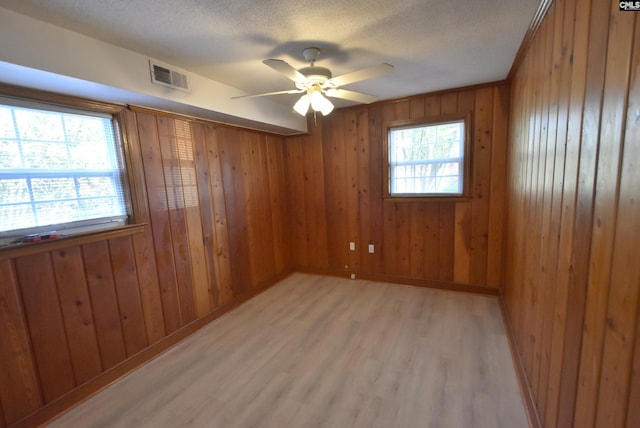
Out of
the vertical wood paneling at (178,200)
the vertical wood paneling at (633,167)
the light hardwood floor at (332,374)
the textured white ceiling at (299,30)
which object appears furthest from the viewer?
the vertical wood paneling at (178,200)

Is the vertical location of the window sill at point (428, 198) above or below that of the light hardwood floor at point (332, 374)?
above

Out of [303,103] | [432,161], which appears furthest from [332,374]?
[432,161]

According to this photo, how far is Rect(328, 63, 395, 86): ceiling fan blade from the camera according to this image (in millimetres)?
1739

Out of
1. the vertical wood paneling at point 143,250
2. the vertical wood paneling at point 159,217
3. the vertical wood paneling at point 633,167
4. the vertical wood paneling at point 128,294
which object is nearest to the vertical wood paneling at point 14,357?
the vertical wood paneling at point 128,294

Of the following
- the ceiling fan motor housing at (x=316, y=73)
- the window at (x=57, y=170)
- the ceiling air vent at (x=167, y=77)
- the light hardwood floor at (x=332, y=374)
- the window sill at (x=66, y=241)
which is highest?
the ceiling air vent at (x=167, y=77)

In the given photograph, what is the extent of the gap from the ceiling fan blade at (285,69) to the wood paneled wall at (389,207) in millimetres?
1795

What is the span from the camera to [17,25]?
4.57ft

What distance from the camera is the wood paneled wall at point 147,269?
5.48 feet

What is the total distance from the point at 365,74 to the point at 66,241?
7.48ft

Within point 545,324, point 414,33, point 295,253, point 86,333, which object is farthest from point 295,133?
point 545,324

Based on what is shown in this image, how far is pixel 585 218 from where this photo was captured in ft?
3.30

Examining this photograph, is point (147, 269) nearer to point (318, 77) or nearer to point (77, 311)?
point (77, 311)

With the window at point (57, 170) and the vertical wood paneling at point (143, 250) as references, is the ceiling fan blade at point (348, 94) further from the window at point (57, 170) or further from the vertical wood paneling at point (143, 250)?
the window at point (57, 170)

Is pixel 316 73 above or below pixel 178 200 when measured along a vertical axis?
above
